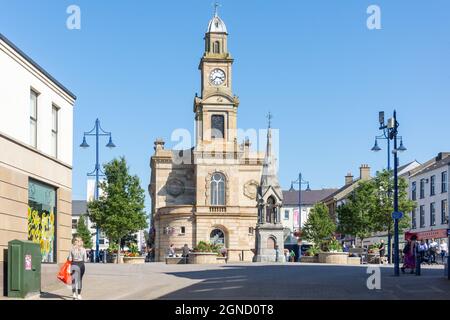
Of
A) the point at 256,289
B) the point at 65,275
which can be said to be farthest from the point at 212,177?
the point at 65,275

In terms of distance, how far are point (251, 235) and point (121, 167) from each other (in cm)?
2181

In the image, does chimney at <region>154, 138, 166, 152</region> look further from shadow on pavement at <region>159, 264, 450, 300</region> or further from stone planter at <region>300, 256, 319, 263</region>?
shadow on pavement at <region>159, 264, 450, 300</region>

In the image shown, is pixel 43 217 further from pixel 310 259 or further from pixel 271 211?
pixel 271 211

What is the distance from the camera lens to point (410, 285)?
24.4 metres

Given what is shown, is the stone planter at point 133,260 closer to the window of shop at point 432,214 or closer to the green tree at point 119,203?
the green tree at point 119,203

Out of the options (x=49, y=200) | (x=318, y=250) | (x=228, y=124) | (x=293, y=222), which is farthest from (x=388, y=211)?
(x=293, y=222)

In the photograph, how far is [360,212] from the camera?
6719 centimetres

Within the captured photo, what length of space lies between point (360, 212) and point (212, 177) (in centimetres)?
2080

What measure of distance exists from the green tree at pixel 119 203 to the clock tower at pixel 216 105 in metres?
22.3

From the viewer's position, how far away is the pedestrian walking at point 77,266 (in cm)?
1956

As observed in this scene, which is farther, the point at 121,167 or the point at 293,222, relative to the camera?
the point at 293,222

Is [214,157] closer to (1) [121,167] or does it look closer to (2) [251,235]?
(2) [251,235]

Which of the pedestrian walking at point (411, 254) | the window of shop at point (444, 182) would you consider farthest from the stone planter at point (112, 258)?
the window of shop at point (444, 182)

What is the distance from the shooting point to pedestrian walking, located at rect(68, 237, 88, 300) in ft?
64.2
